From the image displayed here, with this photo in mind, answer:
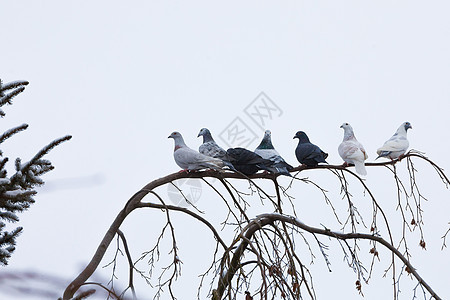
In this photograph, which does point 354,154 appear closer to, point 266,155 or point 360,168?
point 360,168

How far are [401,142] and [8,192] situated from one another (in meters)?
3.19

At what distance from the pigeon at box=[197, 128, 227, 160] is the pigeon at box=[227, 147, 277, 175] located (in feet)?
0.48

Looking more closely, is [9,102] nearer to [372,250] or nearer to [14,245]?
[14,245]

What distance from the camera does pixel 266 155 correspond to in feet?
13.3

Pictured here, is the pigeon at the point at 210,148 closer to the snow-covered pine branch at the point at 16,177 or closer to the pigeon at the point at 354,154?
the pigeon at the point at 354,154

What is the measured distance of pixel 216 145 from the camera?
4242mm

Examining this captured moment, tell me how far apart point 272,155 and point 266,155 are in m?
0.05

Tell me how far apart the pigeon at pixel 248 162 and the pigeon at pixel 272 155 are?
42 mm

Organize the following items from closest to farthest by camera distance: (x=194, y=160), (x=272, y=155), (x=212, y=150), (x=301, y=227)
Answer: (x=301, y=227) < (x=194, y=160) < (x=272, y=155) < (x=212, y=150)

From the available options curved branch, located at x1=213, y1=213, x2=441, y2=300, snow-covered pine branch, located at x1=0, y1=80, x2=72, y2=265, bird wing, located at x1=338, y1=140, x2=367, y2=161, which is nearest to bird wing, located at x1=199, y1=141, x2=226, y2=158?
curved branch, located at x1=213, y1=213, x2=441, y2=300

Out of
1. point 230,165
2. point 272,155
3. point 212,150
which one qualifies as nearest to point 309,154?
point 272,155

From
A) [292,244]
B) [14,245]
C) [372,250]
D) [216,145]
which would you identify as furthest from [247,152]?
[14,245]

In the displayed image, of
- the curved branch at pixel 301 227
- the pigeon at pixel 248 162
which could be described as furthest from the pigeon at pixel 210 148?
the curved branch at pixel 301 227

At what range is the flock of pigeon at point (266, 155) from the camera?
12.8 ft
